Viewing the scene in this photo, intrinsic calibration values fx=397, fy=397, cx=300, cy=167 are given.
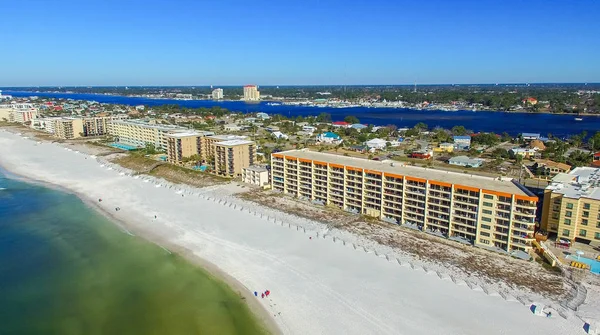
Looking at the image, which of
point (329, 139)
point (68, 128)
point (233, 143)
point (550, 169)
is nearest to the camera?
point (233, 143)

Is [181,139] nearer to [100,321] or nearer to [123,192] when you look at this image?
[123,192]

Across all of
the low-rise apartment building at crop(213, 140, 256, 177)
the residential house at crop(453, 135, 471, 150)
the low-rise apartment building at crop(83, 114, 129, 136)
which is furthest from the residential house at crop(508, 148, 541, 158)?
the low-rise apartment building at crop(83, 114, 129, 136)

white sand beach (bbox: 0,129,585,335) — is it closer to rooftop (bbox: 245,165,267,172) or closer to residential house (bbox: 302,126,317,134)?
rooftop (bbox: 245,165,267,172)

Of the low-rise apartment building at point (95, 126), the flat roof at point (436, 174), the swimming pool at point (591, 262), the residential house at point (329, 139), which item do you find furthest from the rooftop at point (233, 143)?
the low-rise apartment building at point (95, 126)

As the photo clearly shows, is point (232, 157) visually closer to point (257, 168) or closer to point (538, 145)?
point (257, 168)

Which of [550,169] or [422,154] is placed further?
[422,154]

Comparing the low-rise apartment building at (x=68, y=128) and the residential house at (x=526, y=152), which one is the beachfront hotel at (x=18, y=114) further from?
the residential house at (x=526, y=152)

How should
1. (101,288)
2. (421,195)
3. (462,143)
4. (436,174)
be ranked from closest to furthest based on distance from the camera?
(101,288) → (421,195) → (436,174) → (462,143)

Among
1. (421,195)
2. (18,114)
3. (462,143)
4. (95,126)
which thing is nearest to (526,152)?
(462,143)
